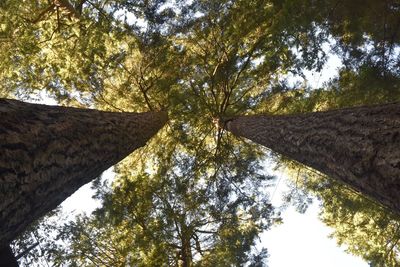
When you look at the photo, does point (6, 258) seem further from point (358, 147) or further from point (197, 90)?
point (197, 90)

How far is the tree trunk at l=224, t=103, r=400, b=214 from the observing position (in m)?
2.25

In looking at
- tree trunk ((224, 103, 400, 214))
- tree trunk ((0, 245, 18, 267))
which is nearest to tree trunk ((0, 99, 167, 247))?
tree trunk ((0, 245, 18, 267))

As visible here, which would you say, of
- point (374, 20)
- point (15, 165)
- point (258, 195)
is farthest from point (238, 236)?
point (15, 165)

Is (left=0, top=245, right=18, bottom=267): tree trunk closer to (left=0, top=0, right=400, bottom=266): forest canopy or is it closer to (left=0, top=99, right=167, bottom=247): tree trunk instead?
(left=0, top=99, right=167, bottom=247): tree trunk

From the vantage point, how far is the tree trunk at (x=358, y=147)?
2250 millimetres

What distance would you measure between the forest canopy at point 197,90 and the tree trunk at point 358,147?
3.51m

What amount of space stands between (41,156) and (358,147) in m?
2.20

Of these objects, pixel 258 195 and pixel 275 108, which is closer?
pixel 258 195

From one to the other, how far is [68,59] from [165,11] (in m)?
2.68

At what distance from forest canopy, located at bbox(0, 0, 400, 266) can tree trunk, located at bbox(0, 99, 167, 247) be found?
3756mm

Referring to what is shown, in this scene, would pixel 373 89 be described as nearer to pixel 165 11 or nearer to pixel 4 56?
pixel 165 11

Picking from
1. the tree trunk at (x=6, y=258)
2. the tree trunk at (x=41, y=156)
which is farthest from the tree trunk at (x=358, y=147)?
the tree trunk at (x=6, y=258)

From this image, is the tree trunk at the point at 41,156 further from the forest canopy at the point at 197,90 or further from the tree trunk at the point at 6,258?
the forest canopy at the point at 197,90

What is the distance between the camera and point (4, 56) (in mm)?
8555
